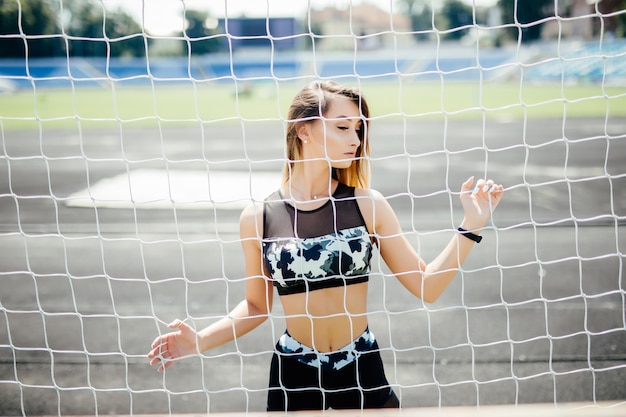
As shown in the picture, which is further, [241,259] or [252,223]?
[241,259]

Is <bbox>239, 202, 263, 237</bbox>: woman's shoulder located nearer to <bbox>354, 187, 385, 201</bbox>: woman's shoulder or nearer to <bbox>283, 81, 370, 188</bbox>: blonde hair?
<bbox>283, 81, 370, 188</bbox>: blonde hair

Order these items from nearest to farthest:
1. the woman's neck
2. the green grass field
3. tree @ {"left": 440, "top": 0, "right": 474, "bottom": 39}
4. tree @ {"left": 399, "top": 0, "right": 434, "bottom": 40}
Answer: the woman's neck → the green grass field → tree @ {"left": 440, "top": 0, "right": 474, "bottom": 39} → tree @ {"left": 399, "top": 0, "right": 434, "bottom": 40}

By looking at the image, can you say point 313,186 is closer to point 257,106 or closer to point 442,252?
point 442,252

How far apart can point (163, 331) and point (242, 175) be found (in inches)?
197

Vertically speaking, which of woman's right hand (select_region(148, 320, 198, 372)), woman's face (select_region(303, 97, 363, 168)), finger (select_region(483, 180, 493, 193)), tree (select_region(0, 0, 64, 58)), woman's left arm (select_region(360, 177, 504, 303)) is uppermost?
tree (select_region(0, 0, 64, 58))

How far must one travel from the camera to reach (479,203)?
189cm

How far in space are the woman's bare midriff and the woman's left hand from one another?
0.43 metres

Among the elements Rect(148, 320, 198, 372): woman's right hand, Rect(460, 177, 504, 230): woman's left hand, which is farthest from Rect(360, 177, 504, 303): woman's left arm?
Rect(148, 320, 198, 372): woman's right hand

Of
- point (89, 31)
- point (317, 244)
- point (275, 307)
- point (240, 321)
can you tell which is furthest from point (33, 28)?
point (317, 244)

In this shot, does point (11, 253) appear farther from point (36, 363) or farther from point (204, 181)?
point (204, 181)

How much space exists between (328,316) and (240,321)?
1.04 feet

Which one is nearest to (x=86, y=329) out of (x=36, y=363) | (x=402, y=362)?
(x=36, y=363)

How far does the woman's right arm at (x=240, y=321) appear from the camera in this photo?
1.94 meters

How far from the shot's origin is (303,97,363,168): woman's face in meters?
1.95
